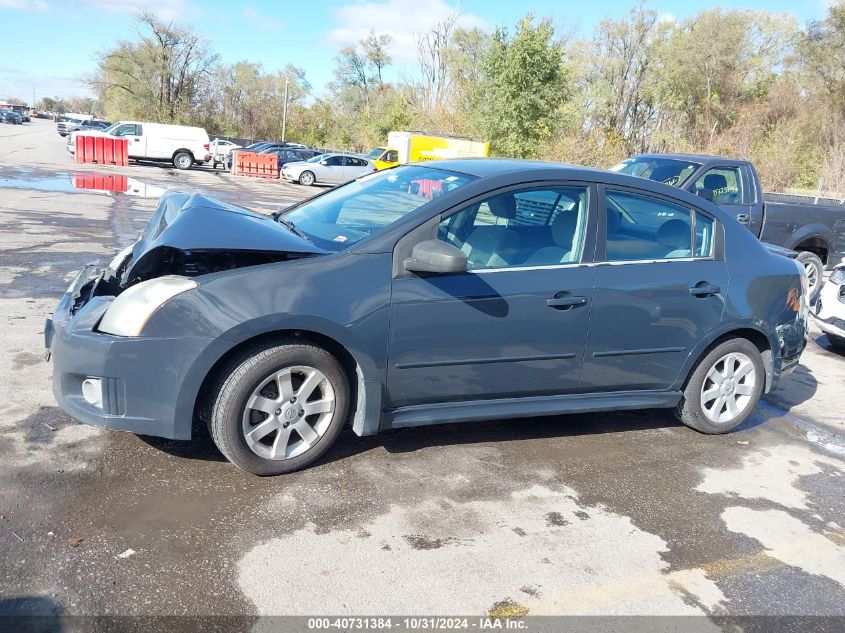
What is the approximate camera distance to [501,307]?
3785 millimetres

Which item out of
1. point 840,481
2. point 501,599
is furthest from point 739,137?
point 501,599

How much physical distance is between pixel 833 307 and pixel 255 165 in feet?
87.7

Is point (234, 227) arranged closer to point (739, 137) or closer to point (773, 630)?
point (773, 630)

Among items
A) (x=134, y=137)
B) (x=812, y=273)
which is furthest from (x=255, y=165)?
(x=812, y=273)

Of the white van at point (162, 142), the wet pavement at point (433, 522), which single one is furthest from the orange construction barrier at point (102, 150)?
the wet pavement at point (433, 522)

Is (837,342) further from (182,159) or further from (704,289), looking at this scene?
(182,159)

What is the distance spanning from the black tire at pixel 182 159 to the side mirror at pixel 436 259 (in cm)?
2879

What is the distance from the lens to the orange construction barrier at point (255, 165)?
30281mm

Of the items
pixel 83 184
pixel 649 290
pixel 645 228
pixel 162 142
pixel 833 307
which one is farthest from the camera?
pixel 162 142

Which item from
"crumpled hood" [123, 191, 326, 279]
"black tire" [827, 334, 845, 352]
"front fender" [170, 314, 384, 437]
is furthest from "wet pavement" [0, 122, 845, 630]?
"black tire" [827, 334, 845, 352]

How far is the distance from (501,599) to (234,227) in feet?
7.19

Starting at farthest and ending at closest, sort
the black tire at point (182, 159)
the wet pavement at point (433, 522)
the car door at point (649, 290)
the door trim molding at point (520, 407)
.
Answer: the black tire at point (182, 159) → the car door at point (649, 290) → the door trim molding at point (520, 407) → the wet pavement at point (433, 522)

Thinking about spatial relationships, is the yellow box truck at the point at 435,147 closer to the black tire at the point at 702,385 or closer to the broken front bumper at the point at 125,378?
the black tire at the point at 702,385

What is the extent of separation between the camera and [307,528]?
10.4 ft
